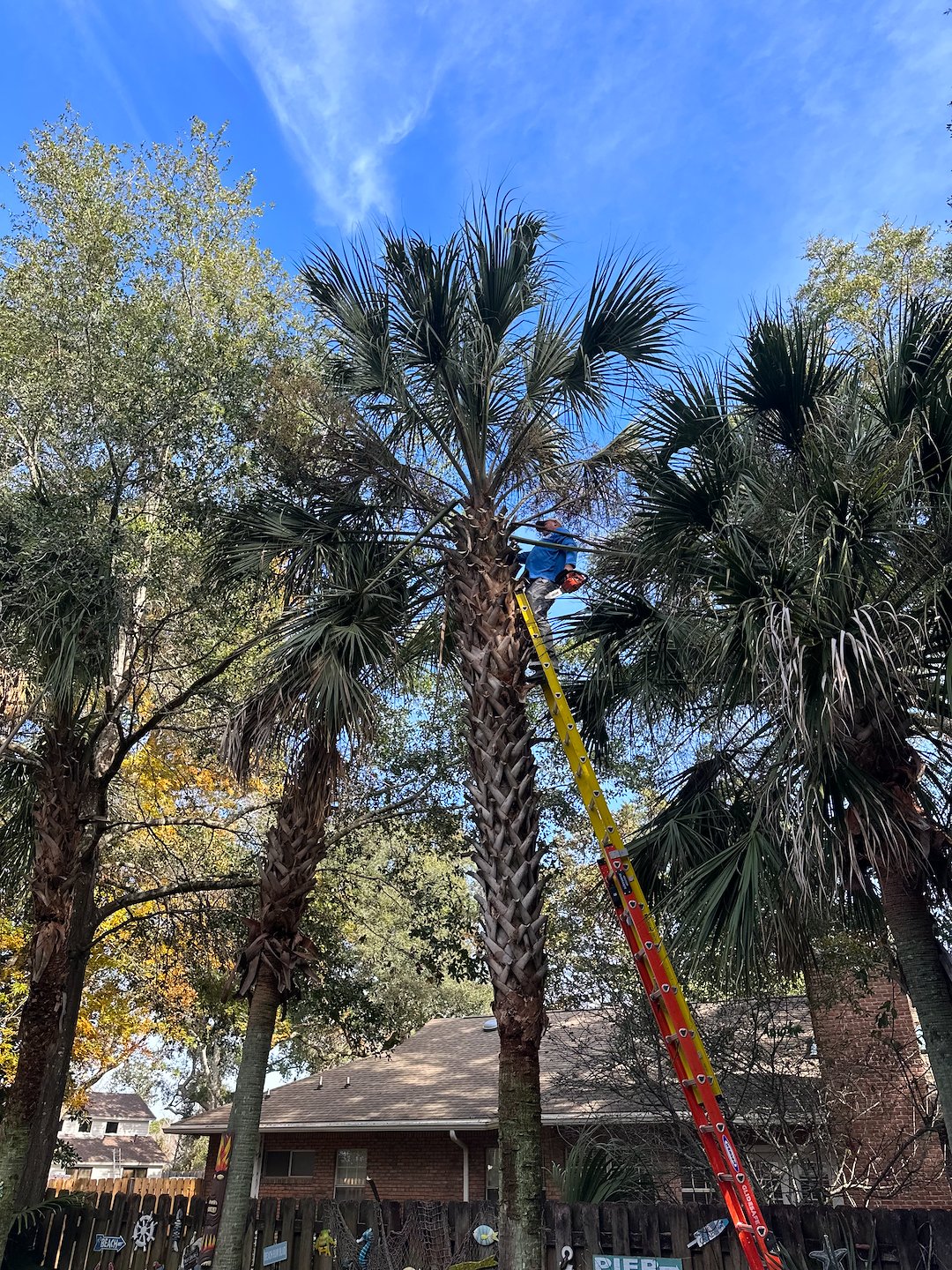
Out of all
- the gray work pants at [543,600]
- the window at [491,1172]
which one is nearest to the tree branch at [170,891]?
the gray work pants at [543,600]

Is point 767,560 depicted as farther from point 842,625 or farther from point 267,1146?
point 267,1146

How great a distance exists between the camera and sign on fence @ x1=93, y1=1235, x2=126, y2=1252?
33.2ft

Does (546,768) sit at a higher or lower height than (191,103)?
lower

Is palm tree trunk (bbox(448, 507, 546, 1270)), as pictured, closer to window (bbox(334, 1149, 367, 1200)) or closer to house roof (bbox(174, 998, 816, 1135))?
house roof (bbox(174, 998, 816, 1135))

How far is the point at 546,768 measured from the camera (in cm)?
1317

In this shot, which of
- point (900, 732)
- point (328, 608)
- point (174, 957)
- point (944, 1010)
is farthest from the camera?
point (174, 957)

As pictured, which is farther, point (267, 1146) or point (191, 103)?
point (267, 1146)

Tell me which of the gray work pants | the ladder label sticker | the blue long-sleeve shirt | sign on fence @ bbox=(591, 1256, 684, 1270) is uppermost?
the blue long-sleeve shirt

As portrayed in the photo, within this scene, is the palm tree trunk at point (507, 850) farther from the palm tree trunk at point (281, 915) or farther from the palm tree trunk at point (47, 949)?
the palm tree trunk at point (47, 949)

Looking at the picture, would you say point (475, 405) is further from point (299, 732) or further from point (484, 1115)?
point (484, 1115)

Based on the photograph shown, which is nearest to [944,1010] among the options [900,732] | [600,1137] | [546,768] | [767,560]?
[900,732]

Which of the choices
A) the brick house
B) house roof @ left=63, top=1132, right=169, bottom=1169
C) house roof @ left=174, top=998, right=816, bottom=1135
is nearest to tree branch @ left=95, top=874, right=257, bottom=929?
the brick house

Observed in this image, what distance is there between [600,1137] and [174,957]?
7.08 metres

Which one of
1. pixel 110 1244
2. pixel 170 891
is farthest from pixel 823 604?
pixel 110 1244
